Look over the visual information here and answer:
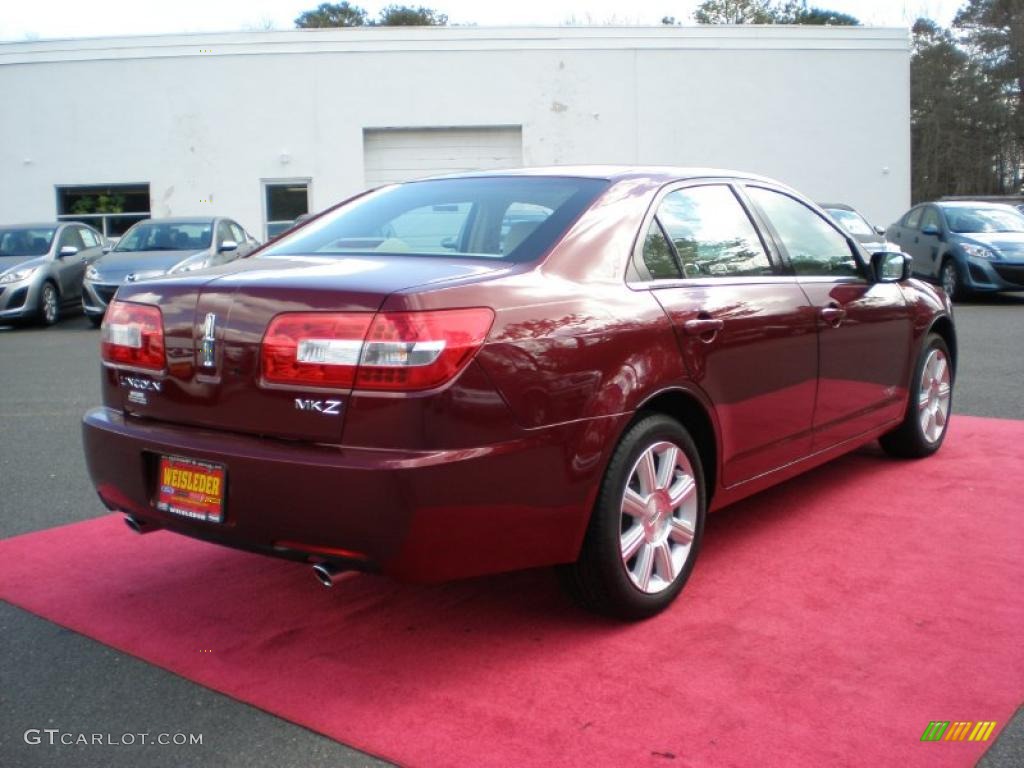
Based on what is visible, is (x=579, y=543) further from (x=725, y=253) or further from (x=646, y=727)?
(x=725, y=253)

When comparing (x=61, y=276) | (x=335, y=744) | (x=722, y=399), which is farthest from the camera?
(x=61, y=276)

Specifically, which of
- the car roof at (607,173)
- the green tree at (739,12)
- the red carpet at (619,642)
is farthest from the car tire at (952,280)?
the green tree at (739,12)

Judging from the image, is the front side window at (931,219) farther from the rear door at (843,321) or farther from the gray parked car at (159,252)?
the rear door at (843,321)

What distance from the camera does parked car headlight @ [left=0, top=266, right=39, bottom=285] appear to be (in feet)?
51.5

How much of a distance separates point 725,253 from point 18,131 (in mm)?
22852

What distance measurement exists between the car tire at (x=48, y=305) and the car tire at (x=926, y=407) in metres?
13.1

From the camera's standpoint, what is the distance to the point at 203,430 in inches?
139

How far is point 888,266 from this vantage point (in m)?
5.54

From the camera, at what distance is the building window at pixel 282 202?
79.2ft

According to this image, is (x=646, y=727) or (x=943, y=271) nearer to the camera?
(x=646, y=727)

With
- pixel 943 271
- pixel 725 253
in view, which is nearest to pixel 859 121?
pixel 943 271

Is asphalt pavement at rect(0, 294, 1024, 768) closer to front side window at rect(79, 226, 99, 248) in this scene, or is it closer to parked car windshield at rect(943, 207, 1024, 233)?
front side window at rect(79, 226, 99, 248)

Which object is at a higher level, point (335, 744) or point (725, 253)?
point (725, 253)

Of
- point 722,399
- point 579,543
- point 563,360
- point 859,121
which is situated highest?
point 859,121
